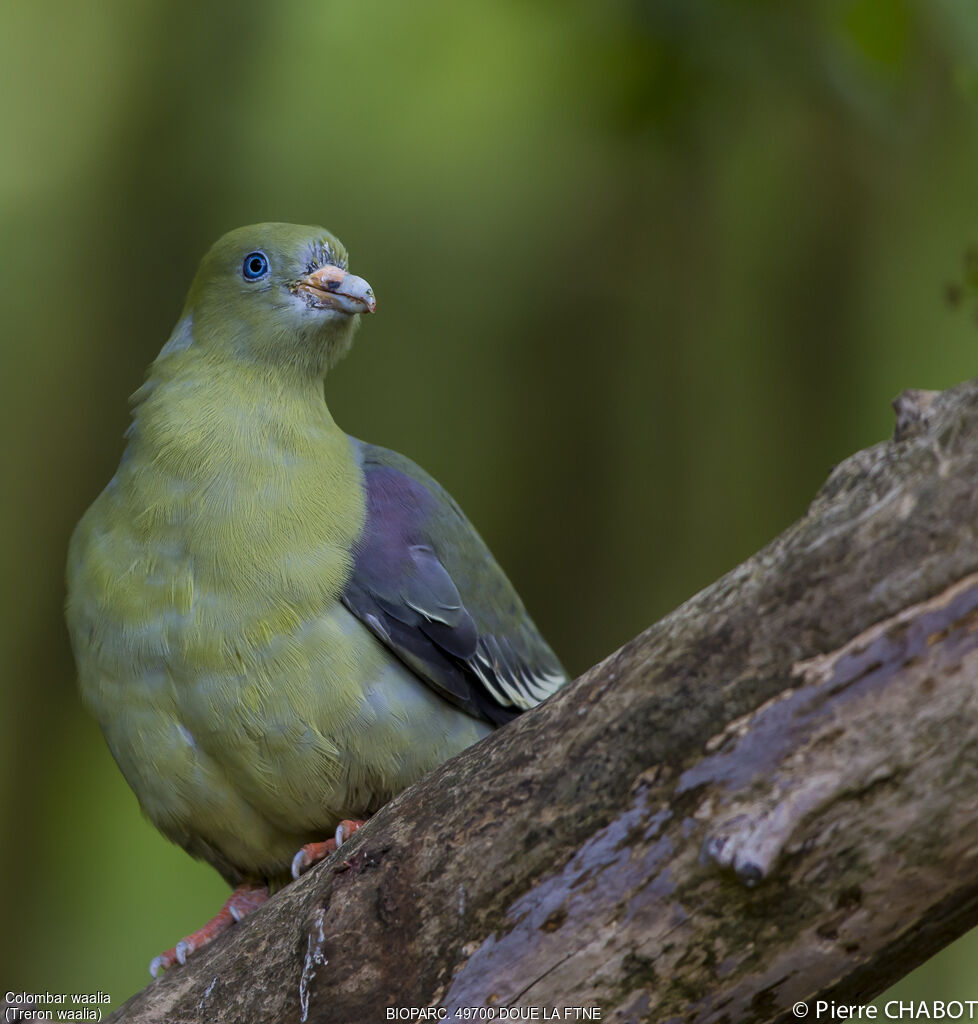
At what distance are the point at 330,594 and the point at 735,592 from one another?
1.30 metres

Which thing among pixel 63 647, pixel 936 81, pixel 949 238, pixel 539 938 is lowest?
pixel 63 647

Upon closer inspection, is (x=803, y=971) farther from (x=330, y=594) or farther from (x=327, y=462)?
(x=327, y=462)

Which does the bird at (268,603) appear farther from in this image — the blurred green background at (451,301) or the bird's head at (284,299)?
the blurred green background at (451,301)

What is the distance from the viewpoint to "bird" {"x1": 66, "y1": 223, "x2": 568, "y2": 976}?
2.96 m

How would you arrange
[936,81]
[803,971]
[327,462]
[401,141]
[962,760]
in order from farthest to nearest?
[401,141] → [936,81] → [327,462] → [803,971] → [962,760]

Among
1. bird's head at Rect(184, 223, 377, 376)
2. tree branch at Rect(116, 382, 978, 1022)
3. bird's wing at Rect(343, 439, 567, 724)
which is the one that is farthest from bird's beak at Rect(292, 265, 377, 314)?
tree branch at Rect(116, 382, 978, 1022)

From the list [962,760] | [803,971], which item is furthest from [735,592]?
[803,971]

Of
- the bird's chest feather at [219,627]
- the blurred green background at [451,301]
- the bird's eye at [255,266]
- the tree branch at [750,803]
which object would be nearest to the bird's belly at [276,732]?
the bird's chest feather at [219,627]

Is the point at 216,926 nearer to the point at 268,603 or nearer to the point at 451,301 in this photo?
the point at 268,603

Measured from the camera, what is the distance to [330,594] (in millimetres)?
3035

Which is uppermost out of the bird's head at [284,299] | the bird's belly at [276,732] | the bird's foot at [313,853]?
the bird's head at [284,299]

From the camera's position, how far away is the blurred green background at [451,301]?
567 cm

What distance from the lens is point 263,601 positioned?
2.96 m

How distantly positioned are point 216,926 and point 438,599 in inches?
40.1
